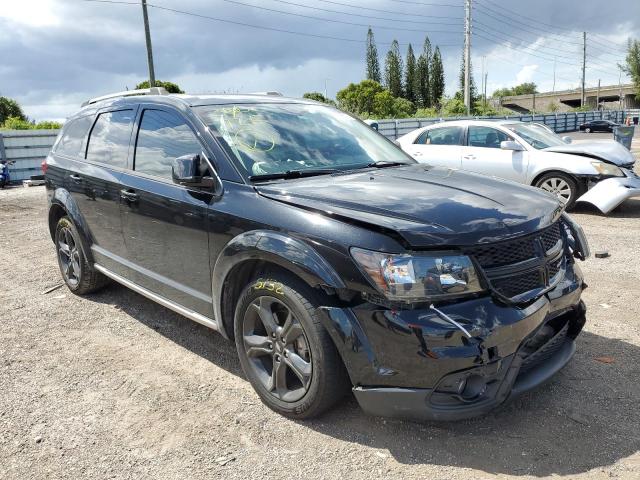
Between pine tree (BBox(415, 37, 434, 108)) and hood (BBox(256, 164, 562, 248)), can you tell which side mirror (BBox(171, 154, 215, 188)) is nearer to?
hood (BBox(256, 164, 562, 248))

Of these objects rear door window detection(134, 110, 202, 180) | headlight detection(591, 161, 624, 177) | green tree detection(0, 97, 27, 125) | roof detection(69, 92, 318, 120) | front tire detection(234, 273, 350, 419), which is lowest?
front tire detection(234, 273, 350, 419)

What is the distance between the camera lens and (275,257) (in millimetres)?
2822

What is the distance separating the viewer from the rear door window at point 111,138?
4.21m

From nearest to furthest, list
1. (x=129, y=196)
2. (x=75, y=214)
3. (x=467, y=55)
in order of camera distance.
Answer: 1. (x=129, y=196)
2. (x=75, y=214)
3. (x=467, y=55)

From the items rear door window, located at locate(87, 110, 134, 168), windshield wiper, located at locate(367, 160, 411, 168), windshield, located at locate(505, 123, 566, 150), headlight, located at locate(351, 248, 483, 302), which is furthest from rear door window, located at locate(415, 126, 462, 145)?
headlight, located at locate(351, 248, 483, 302)

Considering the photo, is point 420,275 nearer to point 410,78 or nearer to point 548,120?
point 548,120

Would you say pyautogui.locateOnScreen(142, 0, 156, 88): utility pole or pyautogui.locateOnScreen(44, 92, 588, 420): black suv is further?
pyautogui.locateOnScreen(142, 0, 156, 88): utility pole

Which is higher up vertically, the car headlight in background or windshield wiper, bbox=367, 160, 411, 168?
windshield wiper, bbox=367, 160, 411, 168

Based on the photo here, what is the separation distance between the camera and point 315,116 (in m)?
4.09

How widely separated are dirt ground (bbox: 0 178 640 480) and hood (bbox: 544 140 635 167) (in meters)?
4.85

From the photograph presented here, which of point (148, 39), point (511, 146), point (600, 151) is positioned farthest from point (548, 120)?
point (511, 146)

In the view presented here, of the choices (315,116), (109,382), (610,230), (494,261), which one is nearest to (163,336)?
(109,382)

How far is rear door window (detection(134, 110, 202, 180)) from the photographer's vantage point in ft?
11.7

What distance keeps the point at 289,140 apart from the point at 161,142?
0.93m
